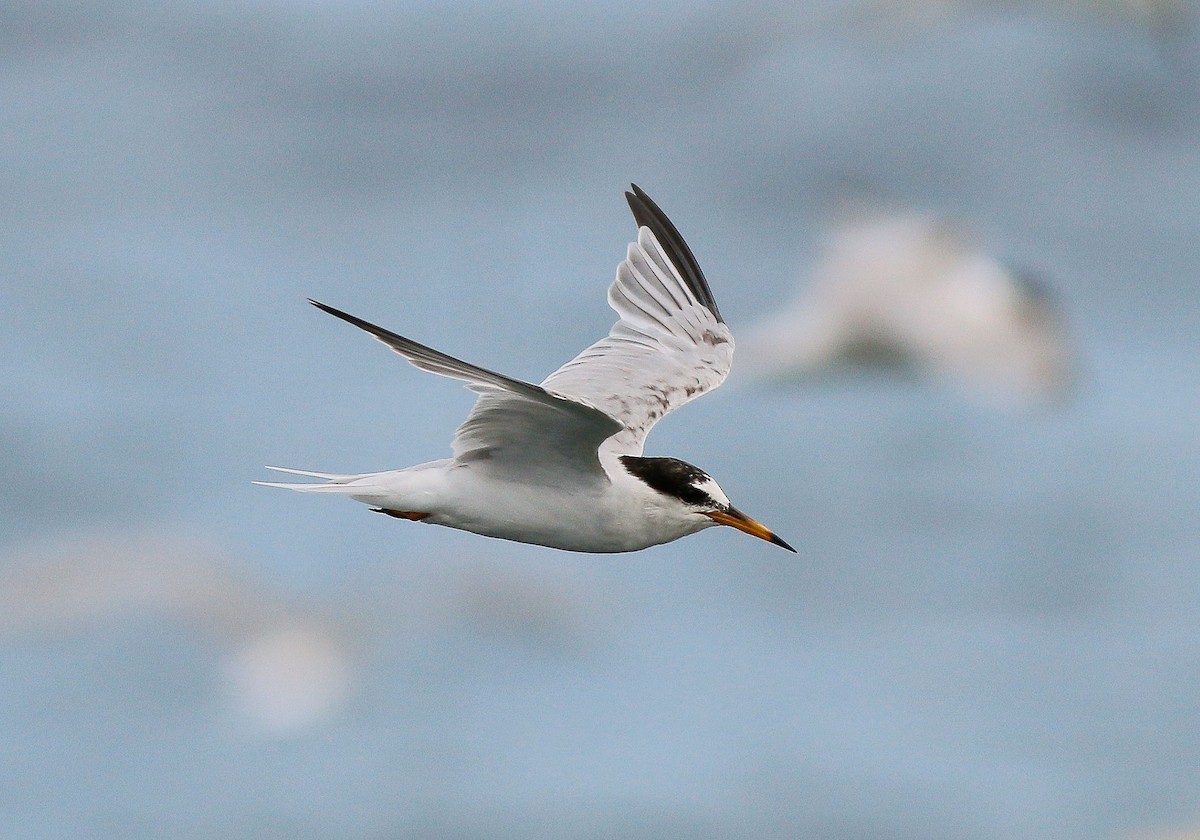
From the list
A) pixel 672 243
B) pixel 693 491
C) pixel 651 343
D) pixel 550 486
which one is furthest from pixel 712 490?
pixel 672 243

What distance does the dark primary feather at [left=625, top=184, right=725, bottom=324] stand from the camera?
1045 centimetres

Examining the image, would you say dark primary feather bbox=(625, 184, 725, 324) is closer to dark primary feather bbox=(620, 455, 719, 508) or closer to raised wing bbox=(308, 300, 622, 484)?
dark primary feather bbox=(620, 455, 719, 508)

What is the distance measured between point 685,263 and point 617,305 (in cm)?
57

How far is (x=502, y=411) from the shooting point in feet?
24.5

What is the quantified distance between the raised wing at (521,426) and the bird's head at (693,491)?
294 mm

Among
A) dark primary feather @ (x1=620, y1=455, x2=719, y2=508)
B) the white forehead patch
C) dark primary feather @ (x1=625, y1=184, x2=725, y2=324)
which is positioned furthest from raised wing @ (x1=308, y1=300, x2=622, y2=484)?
dark primary feather @ (x1=625, y1=184, x2=725, y2=324)

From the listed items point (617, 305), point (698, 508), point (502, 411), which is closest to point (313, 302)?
point (502, 411)

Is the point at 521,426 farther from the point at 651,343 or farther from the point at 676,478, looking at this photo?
the point at 651,343

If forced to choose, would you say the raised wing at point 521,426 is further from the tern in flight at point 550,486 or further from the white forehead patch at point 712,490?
the white forehead patch at point 712,490

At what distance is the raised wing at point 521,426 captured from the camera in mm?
6555

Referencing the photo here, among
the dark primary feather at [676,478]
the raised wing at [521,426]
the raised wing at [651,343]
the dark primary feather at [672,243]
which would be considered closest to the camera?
the raised wing at [521,426]

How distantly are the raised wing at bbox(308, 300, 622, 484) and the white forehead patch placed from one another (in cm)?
49

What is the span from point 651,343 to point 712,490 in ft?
7.51

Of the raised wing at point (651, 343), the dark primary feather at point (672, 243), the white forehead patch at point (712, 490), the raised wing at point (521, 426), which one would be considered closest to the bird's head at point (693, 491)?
the white forehead patch at point (712, 490)
